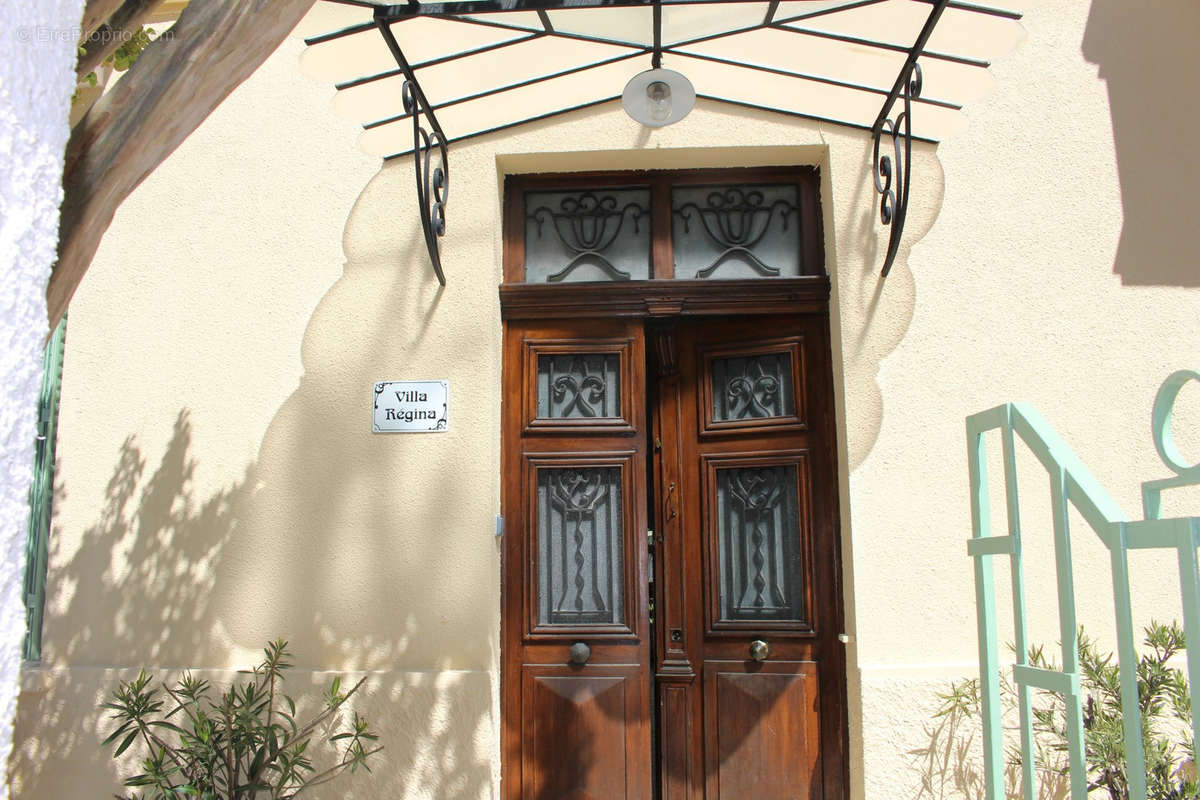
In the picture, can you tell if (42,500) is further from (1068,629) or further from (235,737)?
(1068,629)

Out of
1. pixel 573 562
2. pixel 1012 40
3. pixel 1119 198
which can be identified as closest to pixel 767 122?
→ pixel 1012 40

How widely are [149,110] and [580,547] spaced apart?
243 cm

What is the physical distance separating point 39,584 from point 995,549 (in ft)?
12.1

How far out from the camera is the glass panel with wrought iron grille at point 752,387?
3.92 meters

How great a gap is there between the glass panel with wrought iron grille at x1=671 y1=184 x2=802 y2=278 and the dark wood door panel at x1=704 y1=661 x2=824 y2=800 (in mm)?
1612

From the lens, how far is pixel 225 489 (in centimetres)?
383

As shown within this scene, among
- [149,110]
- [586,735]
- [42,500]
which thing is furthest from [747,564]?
[42,500]

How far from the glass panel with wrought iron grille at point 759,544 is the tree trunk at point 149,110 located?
2483 mm

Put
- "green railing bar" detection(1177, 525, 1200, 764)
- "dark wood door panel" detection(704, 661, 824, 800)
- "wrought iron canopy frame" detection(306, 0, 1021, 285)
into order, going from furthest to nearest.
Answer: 1. "dark wood door panel" detection(704, 661, 824, 800)
2. "wrought iron canopy frame" detection(306, 0, 1021, 285)
3. "green railing bar" detection(1177, 525, 1200, 764)

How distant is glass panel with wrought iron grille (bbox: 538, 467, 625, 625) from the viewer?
3.84 metres

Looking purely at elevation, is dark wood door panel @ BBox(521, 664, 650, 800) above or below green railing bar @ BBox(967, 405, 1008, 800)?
below

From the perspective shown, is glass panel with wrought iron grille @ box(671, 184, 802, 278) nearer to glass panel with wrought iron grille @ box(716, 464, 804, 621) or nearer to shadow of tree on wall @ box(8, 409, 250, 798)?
glass panel with wrought iron grille @ box(716, 464, 804, 621)

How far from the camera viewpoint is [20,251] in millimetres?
1231

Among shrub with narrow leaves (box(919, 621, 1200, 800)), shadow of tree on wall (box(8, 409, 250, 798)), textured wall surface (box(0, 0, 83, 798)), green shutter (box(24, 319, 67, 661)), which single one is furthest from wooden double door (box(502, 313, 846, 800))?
textured wall surface (box(0, 0, 83, 798))
